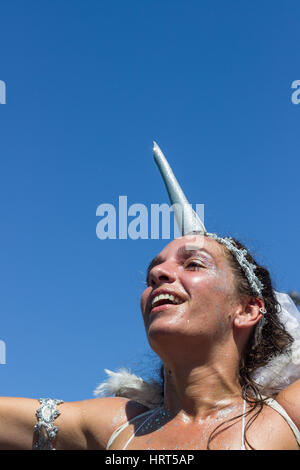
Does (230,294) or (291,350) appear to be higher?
(230,294)

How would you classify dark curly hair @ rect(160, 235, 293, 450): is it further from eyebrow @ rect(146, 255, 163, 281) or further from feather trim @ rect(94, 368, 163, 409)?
eyebrow @ rect(146, 255, 163, 281)

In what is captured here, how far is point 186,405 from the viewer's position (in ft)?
10.3

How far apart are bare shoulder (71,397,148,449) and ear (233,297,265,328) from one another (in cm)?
71

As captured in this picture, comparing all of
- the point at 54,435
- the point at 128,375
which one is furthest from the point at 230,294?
the point at 54,435

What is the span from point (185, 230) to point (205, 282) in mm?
559

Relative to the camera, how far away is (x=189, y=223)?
146 inches

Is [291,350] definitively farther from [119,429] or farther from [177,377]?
[119,429]

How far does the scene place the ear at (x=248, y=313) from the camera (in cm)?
333

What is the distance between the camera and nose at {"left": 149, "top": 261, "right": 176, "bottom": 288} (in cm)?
326

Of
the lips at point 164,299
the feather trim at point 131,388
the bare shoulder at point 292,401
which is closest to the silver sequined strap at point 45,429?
the feather trim at point 131,388

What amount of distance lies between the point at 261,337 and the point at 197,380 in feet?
1.82

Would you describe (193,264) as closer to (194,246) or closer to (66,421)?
(194,246)
